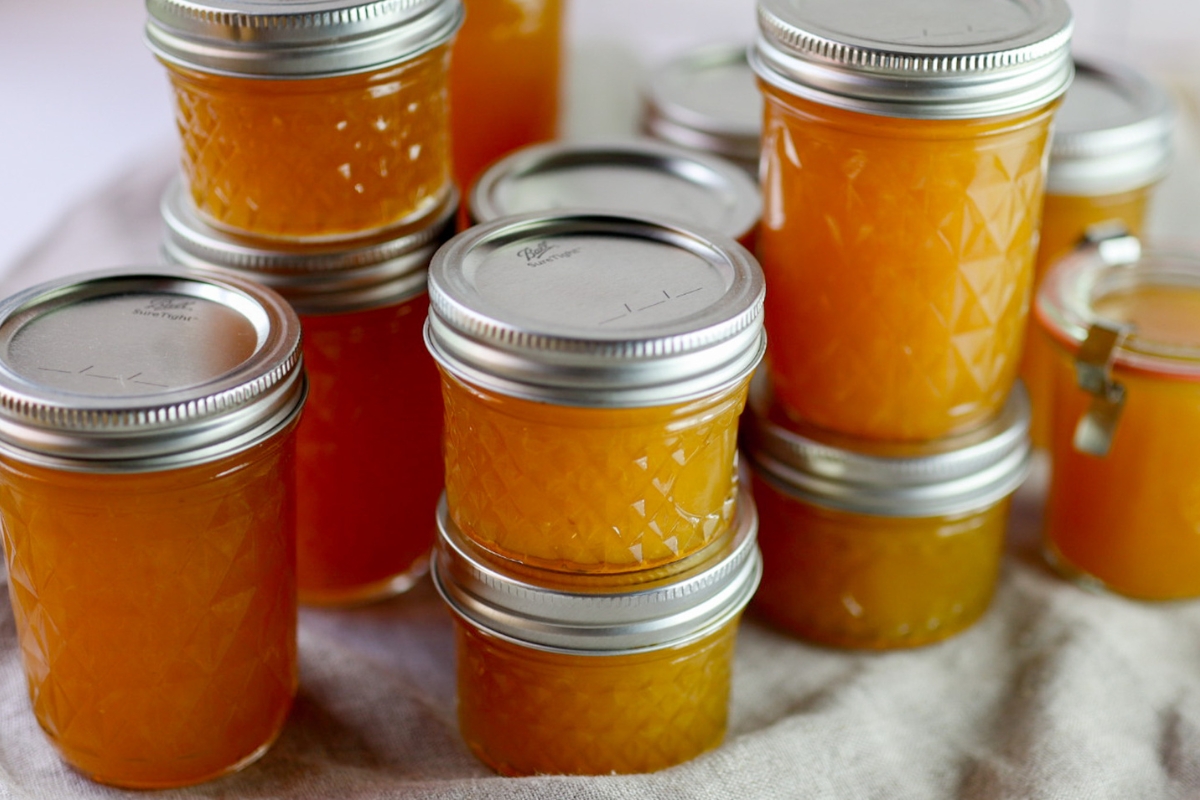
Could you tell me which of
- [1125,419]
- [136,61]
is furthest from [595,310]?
[136,61]

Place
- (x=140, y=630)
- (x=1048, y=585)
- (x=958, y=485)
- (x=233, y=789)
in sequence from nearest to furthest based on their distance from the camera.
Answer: (x=140, y=630) → (x=233, y=789) → (x=958, y=485) → (x=1048, y=585)

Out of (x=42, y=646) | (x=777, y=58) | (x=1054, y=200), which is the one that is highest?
(x=777, y=58)

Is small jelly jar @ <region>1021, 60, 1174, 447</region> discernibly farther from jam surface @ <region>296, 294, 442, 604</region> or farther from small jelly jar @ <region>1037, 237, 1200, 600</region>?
jam surface @ <region>296, 294, 442, 604</region>

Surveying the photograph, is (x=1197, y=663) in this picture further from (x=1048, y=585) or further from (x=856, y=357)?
(x=856, y=357)

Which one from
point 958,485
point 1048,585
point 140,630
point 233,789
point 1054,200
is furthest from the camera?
point 1054,200

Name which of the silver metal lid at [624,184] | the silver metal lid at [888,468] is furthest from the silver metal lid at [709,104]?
the silver metal lid at [888,468]

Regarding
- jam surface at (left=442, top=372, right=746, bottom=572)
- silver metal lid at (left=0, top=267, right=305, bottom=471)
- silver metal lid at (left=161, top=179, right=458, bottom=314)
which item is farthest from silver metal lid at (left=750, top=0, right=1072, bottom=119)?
silver metal lid at (left=0, top=267, right=305, bottom=471)

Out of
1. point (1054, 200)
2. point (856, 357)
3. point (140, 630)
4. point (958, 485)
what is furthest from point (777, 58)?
point (140, 630)
